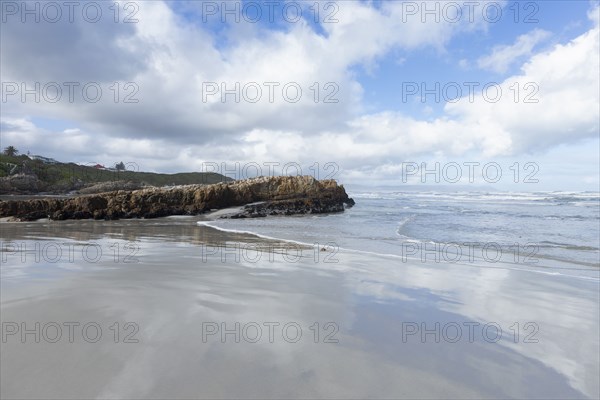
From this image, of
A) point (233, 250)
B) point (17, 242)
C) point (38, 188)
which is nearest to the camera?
point (233, 250)

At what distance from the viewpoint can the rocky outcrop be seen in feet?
60.1

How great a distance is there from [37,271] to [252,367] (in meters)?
5.18

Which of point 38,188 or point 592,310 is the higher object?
point 38,188

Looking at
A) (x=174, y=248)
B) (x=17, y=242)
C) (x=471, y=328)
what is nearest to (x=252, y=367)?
(x=471, y=328)

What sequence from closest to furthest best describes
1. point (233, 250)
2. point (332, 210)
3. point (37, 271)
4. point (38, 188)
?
1. point (37, 271)
2. point (233, 250)
3. point (332, 210)
4. point (38, 188)

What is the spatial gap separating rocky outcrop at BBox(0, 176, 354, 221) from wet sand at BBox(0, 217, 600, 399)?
12.6m

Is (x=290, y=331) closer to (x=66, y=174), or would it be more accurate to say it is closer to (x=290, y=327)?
(x=290, y=327)

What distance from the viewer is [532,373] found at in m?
3.35

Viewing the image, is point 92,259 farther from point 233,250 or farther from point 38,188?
point 38,188

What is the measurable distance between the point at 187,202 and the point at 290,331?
67.0 feet

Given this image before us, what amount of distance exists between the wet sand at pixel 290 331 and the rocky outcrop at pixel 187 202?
41.2 ft

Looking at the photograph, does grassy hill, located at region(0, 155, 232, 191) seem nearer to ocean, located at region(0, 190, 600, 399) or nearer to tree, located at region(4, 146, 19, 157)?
tree, located at region(4, 146, 19, 157)

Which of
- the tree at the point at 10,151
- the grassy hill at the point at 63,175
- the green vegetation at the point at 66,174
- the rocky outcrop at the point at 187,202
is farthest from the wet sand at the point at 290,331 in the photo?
the tree at the point at 10,151

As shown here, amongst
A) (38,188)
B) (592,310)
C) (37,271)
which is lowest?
(592,310)
